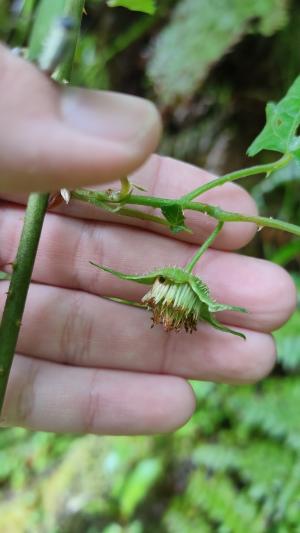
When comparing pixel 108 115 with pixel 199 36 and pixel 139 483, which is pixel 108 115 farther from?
pixel 139 483

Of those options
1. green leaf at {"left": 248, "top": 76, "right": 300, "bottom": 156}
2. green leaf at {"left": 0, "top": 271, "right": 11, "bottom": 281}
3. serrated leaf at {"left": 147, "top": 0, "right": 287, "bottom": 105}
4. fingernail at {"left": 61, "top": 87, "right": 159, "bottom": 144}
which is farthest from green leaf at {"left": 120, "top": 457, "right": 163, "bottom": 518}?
fingernail at {"left": 61, "top": 87, "right": 159, "bottom": 144}

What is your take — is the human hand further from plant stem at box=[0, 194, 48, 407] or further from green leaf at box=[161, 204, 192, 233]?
plant stem at box=[0, 194, 48, 407]

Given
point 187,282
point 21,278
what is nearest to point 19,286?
point 21,278

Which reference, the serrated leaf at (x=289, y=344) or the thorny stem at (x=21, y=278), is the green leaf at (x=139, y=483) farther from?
the thorny stem at (x=21, y=278)

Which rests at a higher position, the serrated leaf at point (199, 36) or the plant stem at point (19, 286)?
the serrated leaf at point (199, 36)

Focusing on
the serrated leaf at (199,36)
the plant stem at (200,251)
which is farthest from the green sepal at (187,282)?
the serrated leaf at (199,36)

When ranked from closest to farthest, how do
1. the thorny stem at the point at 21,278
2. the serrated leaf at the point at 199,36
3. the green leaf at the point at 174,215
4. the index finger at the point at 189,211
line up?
the thorny stem at the point at 21,278, the green leaf at the point at 174,215, the index finger at the point at 189,211, the serrated leaf at the point at 199,36
